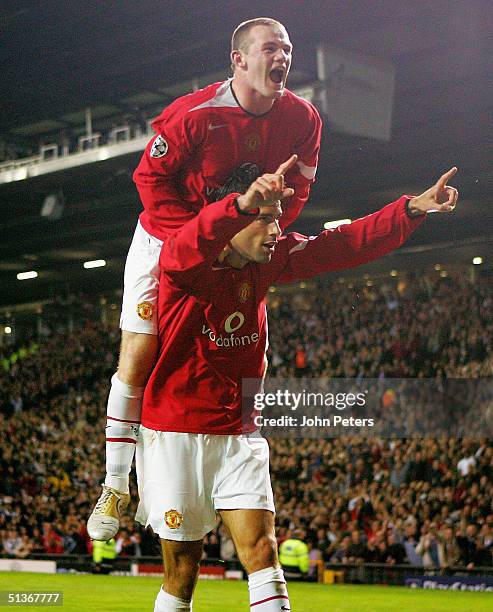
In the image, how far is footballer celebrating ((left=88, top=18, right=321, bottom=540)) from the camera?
330 cm

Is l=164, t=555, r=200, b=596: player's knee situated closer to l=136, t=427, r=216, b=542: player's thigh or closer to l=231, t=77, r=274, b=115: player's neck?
l=136, t=427, r=216, b=542: player's thigh

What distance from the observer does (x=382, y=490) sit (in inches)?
386

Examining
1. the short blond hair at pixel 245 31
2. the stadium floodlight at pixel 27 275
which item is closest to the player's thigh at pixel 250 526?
the short blond hair at pixel 245 31

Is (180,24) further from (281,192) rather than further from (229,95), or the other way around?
(281,192)

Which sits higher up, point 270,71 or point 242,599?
point 270,71

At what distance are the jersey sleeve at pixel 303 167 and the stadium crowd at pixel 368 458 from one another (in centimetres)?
565

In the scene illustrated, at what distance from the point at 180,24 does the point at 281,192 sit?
6.32m

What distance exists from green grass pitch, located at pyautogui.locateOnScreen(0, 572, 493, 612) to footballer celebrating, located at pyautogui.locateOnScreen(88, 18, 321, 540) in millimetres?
3402

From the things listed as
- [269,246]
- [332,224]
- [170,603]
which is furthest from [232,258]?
[332,224]

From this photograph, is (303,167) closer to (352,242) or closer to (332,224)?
(352,242)

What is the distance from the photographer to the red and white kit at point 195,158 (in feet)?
10.8

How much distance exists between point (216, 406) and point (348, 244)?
75cm

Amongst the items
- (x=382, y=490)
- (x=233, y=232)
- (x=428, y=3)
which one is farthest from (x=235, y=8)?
(x=233, y=232)

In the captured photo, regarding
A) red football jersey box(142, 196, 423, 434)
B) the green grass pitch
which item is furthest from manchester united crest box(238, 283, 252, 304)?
the green grass pitch
